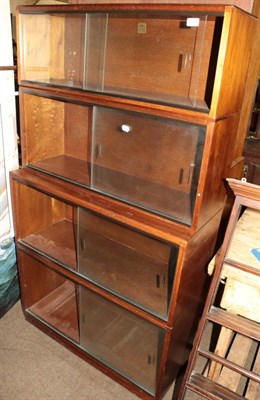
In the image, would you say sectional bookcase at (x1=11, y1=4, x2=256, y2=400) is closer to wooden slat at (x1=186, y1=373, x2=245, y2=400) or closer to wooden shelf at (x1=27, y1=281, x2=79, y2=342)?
wooden shelf at (x1=27, y1=281, x2=79, y2=342)

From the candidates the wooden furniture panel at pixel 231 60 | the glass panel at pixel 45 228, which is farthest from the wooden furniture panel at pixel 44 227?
the wooden furniture panel at pixel 231 60

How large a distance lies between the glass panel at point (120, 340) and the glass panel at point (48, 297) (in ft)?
0.43

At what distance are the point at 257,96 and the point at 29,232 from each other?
5.26 ft

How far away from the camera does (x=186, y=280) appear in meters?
1.30

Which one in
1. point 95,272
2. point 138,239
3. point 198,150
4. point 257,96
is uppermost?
point 257,96

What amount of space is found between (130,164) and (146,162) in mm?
94

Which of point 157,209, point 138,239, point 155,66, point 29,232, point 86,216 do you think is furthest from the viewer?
point 29,232

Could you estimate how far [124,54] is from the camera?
150 cm

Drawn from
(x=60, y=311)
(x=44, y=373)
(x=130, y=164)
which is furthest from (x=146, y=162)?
(x=44, y=373)

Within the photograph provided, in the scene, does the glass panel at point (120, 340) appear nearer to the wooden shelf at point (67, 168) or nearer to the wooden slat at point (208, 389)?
the wooden slat at point (208, 389)

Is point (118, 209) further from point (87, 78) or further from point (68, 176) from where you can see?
point (87, 78)

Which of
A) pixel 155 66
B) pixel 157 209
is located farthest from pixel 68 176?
pixel 155 66

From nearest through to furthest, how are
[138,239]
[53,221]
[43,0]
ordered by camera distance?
[138,239] → [53,221] → [43,0]

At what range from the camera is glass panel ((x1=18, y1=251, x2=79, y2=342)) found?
1.86 m
